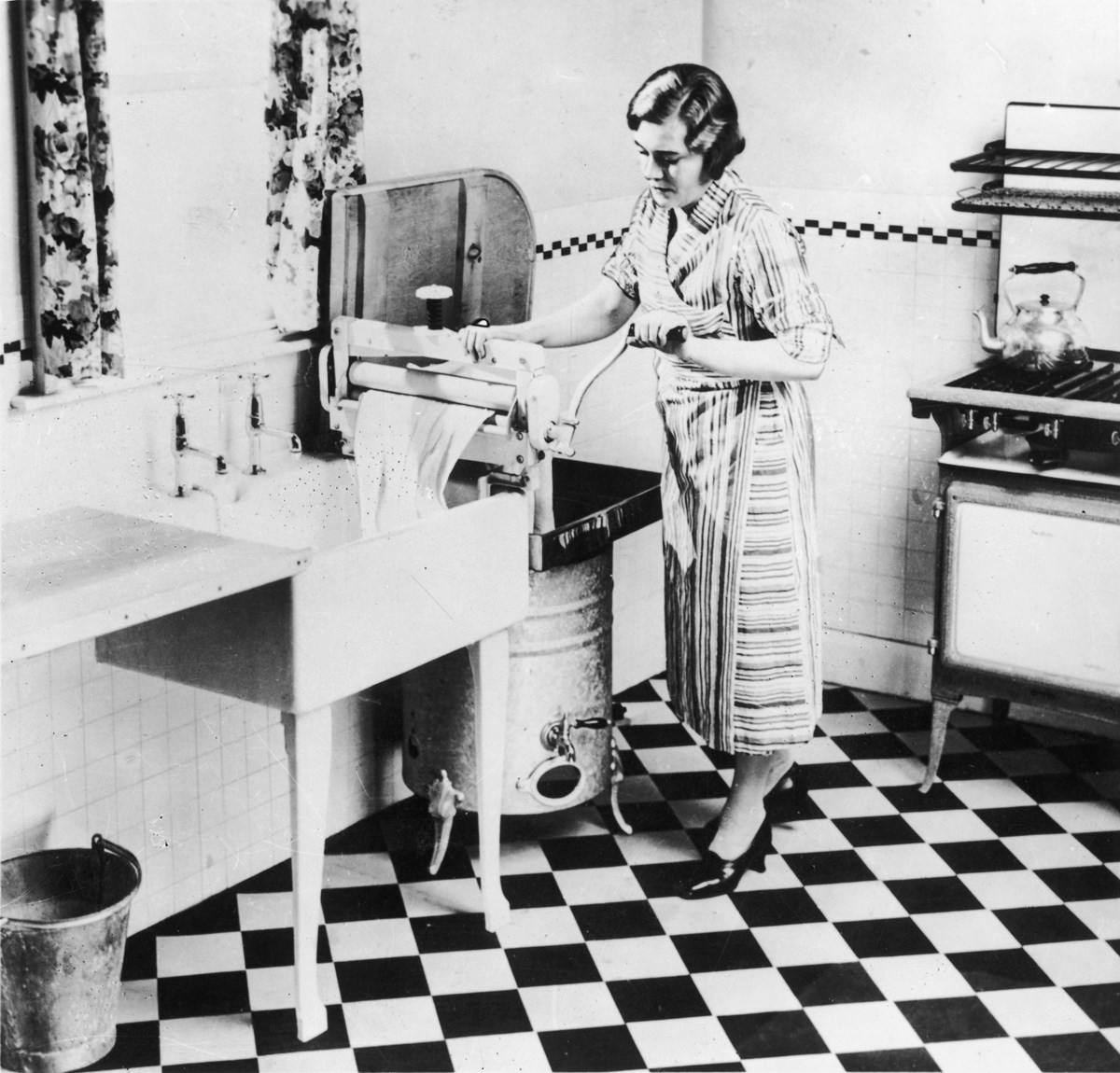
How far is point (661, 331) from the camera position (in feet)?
12.8

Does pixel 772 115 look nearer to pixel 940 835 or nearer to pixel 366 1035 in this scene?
pixel 940 835

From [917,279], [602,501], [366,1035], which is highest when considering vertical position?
[917,279]

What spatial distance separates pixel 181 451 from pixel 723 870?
1708mm

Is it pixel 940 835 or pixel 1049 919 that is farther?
pixel 940 835

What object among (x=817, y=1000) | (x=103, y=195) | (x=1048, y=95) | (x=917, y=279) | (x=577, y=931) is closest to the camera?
(x=103, y=195)

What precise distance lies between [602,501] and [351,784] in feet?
3.36

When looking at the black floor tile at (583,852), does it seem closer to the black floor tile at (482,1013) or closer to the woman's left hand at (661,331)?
the black floor tile at (482,1013)

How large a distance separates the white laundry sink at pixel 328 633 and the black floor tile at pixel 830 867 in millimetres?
895

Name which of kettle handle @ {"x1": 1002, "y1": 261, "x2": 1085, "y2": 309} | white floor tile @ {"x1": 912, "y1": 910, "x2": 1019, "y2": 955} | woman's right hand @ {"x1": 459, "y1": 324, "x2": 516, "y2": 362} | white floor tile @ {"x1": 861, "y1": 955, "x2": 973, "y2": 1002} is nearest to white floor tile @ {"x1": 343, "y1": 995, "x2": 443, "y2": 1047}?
white floor tile @ {"x1": 861, "y1": 955, "x2": 973, "y2": 1002}

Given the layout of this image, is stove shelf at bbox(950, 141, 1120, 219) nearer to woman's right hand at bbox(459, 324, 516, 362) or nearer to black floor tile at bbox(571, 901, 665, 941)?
woman's right hand at bbox(459, 324, 516, 362)

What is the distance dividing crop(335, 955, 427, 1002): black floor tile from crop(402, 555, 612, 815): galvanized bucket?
0.49 metres

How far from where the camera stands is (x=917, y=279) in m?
5.32

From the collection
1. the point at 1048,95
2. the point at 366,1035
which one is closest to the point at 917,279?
the point at 1048,95

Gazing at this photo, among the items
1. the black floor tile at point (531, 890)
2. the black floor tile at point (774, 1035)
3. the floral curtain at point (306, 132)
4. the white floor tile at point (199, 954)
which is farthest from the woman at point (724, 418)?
the white floor tile at point (199, 954)
